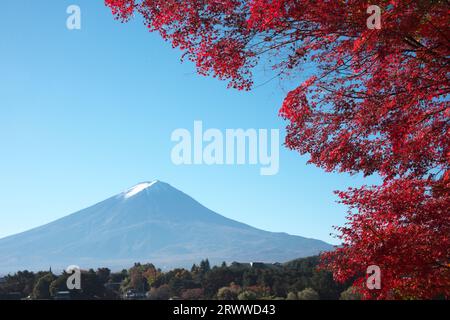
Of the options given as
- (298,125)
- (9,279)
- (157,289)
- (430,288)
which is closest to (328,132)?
(298,125)

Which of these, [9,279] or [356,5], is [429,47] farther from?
[9,279]

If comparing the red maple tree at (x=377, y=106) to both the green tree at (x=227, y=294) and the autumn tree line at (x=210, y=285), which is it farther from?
the green tree at (x=227, y=294)

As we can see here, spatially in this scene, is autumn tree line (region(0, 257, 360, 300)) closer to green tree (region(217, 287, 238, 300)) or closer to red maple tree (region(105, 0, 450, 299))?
green tree (region(217, 287, 238, 300))

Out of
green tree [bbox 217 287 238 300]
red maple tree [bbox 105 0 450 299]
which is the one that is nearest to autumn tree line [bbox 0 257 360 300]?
green tree [bbox 217 287 238 300]

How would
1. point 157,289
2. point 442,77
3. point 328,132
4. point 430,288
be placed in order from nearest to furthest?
point 442,77 → point 430,288 → point 328,132 → point 157,289

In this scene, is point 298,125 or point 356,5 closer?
point 356,5

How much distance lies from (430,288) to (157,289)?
313 ft

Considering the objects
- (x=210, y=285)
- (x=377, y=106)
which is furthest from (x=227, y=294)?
(x=377, y=106)

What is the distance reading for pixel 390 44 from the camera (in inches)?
337

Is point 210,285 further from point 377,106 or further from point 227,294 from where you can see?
point 377,106

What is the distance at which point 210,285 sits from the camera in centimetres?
9338

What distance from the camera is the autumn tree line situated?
77.2m

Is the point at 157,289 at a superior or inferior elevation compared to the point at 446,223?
inferior

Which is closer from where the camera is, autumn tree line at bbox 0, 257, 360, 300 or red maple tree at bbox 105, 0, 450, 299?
red maple tree at bbox 105, 0, 450, 299
